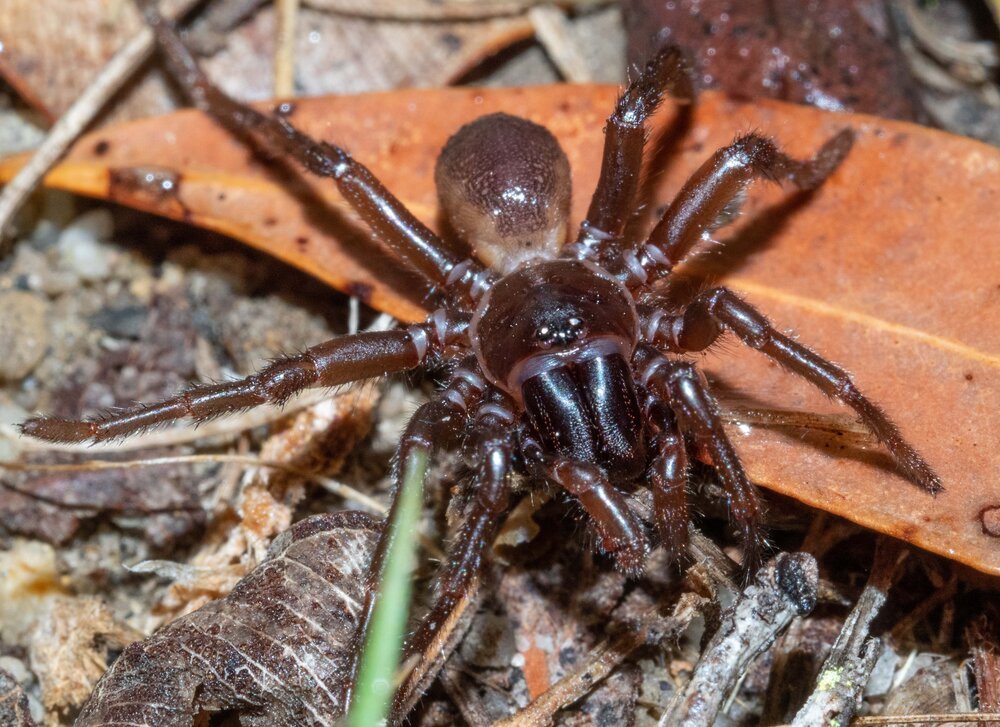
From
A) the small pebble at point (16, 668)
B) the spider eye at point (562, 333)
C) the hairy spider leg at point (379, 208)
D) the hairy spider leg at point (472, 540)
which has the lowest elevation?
the small pebble at point (16, 668)

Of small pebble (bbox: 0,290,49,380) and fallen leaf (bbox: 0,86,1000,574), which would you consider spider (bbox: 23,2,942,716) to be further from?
small pebble (bbox: 0,290,49,380)

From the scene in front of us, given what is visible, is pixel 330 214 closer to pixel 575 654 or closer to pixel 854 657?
pixel 575 654

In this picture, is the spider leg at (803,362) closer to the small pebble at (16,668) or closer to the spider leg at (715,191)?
the spider leg at (715,191)

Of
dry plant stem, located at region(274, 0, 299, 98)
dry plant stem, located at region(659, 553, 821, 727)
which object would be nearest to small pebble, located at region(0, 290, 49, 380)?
dry plant stem, located at region(274, 0, 299, 98)

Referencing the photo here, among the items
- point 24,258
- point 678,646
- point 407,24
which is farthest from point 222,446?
point 407,24

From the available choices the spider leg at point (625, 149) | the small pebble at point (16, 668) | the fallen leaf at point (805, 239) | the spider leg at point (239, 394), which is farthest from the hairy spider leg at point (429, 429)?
the small pebble at point (16, 668)

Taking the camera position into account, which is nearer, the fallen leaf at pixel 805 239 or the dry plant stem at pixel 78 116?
the fallen leaf at pixel 805 239
